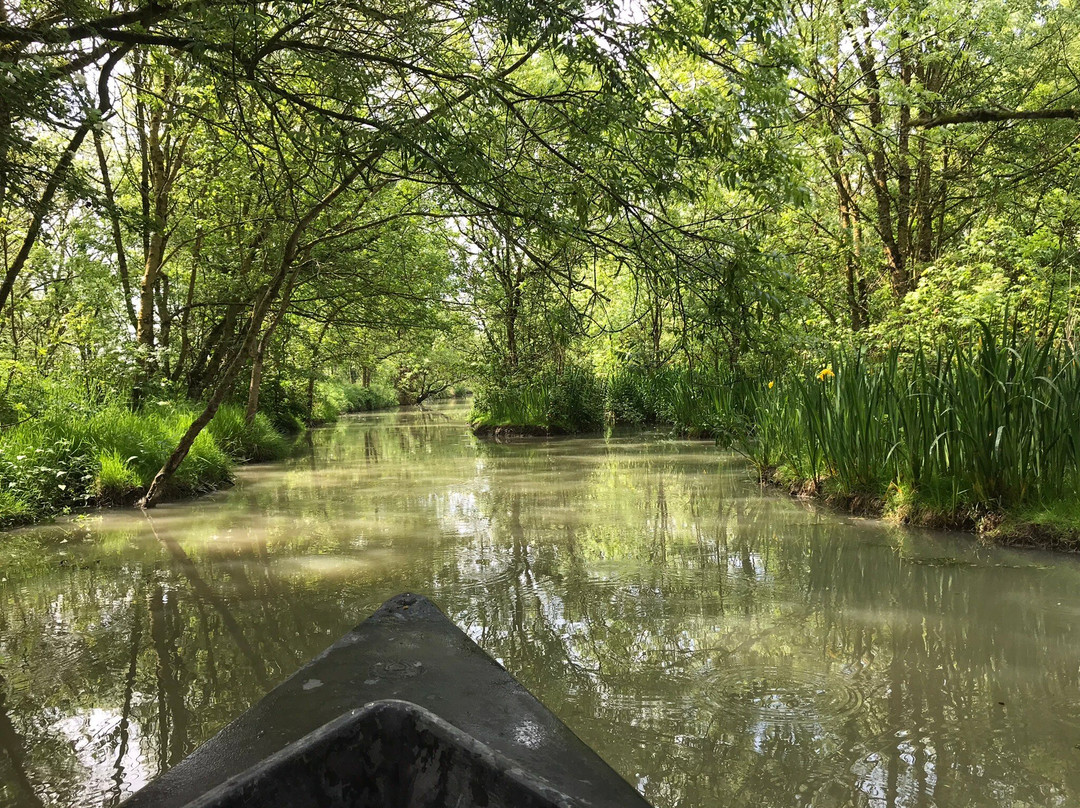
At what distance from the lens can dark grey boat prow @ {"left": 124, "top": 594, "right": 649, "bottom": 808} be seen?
90 cm

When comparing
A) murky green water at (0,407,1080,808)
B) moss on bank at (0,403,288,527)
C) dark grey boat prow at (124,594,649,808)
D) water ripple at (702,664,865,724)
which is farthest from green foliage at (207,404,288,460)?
dark grey boat prow at (124,594,649,808)

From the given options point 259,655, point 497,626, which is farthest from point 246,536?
point 497,626

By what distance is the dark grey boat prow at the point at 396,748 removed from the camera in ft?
2.96

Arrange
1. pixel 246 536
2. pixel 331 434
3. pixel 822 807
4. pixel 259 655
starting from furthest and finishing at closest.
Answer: pixel 331 434
pixel 246 536
pixel 259 655
pixel 822 807

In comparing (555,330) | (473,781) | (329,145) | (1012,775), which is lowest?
(1012,775)

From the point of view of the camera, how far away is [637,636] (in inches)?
117

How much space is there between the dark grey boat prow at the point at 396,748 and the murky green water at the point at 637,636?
82 centimetres

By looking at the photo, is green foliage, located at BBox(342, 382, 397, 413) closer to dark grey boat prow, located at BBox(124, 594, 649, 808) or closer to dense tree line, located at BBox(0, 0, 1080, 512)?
dense tree line, located at BBox(0, 0, 1080, 512)

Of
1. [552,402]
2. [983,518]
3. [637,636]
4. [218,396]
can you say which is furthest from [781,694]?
[552,402]

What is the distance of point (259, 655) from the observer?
287 cm

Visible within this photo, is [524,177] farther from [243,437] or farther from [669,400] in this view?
[669,400]

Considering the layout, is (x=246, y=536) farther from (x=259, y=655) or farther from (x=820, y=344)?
(x=820, y=344)

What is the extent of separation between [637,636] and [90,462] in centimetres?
583

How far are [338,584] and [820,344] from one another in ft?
15.3
